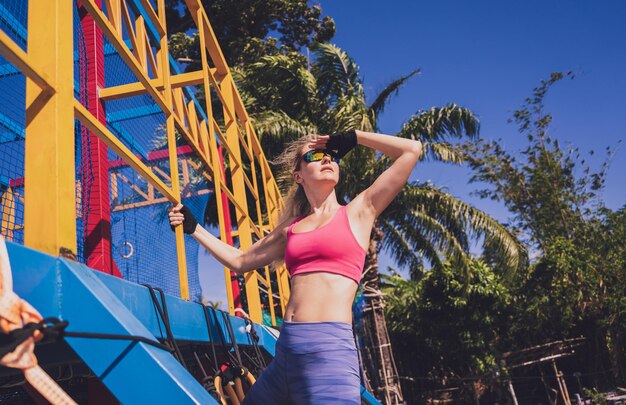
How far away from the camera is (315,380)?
5.08 ft

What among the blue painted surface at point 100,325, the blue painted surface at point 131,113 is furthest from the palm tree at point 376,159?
the blue painted surface at point 100,325

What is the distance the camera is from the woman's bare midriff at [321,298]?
1650mm

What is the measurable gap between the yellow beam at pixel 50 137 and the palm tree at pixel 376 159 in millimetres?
9470

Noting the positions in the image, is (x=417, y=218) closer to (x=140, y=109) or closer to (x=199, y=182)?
(x=199, y=182)

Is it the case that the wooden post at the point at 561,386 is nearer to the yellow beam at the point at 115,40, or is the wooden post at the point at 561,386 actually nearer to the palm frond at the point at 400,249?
the palm frond at the point at 400,249

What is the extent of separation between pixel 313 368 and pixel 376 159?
10.2 meters

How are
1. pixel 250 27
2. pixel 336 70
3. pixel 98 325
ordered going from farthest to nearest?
pixel 250 27
pixel 336 70
pixel 98 325

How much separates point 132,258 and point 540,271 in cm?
1329

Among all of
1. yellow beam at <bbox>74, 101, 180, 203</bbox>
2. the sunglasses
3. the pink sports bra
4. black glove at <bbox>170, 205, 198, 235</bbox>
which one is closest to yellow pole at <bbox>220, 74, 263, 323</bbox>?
black glove at <bbox>170, 205, 198, 235</bbox>

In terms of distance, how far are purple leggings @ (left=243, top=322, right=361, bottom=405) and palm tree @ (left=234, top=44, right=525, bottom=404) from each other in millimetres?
9205

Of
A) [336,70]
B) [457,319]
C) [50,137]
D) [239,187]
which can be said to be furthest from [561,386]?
[50,137]

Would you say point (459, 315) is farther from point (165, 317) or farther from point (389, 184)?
point (165, 317)

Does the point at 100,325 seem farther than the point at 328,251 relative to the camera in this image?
No

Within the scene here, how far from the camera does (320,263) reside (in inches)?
67.7
